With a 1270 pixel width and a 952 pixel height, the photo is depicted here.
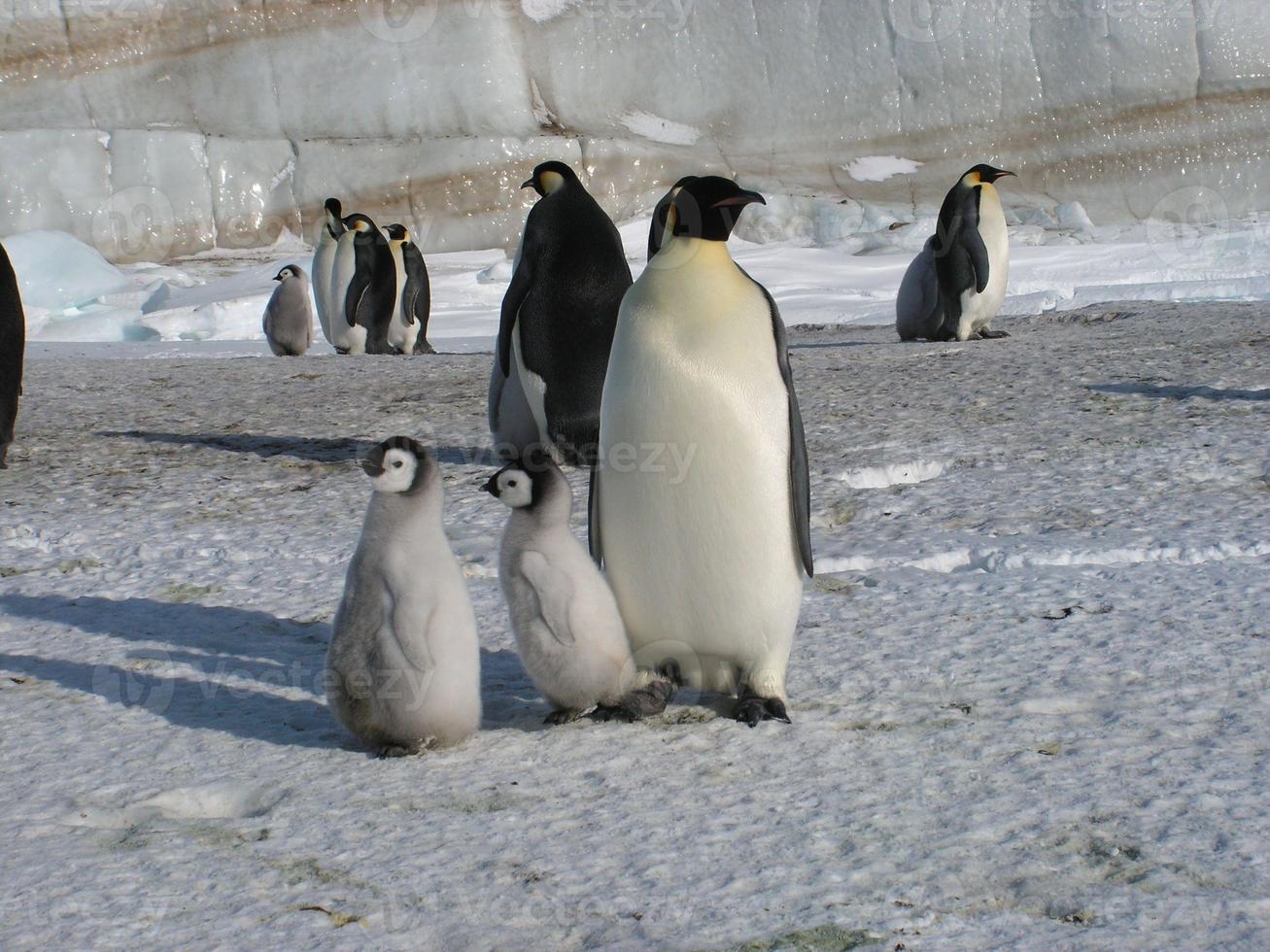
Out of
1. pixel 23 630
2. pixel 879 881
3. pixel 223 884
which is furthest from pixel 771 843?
pixel 23 630

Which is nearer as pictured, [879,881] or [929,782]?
[879,881]

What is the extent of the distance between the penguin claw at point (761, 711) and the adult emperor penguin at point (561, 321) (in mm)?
2089

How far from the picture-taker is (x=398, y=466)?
2.12 metres

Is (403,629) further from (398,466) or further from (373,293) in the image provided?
(373,293)

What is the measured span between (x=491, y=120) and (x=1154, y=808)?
16418 mm

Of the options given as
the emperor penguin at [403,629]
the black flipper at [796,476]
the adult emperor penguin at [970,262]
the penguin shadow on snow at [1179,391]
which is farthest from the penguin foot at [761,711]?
the adult emperor penguin at [970,262]

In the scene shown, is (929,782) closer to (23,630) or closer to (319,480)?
(23,630)

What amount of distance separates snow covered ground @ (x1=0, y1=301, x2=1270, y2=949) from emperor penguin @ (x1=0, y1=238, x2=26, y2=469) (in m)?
0.28

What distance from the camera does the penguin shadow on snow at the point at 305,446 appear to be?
14.4 feet

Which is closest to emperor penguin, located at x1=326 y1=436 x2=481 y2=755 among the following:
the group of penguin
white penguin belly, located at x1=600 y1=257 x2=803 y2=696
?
white penguin belly, located at x1=600 y1=257 x2=803 y2=696

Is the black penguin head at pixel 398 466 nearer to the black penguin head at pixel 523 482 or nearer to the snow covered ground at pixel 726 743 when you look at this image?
the black penguin head at pixel 523 482

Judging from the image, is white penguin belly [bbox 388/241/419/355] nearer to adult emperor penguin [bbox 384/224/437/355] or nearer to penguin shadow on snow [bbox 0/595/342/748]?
adult emperor penguin [bbox 384/224/437/355]

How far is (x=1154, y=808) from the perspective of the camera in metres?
1.78

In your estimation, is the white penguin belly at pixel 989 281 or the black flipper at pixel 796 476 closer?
the black flipper at pixel 796 476
